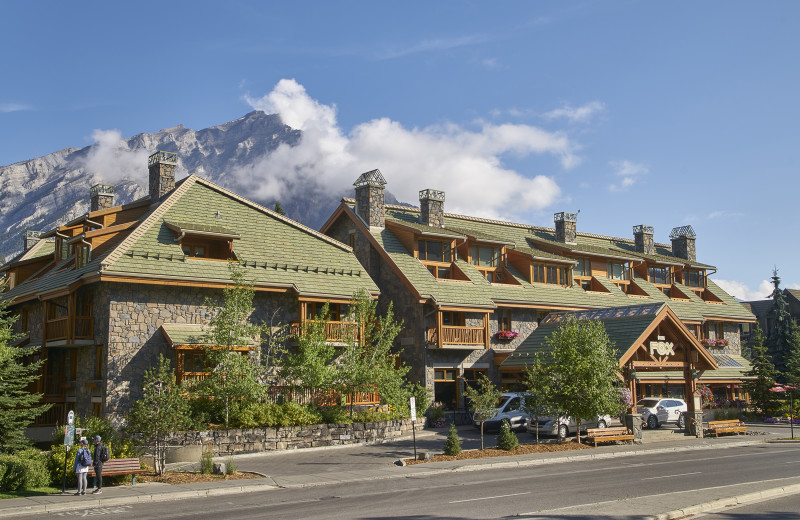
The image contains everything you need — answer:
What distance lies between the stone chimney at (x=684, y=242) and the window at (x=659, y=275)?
517 cm

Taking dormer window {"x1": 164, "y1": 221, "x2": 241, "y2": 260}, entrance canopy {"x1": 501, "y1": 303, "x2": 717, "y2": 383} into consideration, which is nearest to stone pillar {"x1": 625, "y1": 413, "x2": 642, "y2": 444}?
entrance canopy {"x1": 501, "y1": 303, "x2": 717, "y2": 383}

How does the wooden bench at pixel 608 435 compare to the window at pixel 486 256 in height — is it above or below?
below

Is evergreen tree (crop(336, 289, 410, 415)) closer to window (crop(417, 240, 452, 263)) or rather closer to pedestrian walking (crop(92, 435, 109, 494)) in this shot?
window (crop(417, 240, 452, 263))

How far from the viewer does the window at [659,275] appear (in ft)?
174

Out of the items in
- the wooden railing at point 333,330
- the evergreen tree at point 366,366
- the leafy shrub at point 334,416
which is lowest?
the leafy shrub at point 334,416

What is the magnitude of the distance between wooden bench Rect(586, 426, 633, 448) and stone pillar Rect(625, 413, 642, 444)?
15.9 inches

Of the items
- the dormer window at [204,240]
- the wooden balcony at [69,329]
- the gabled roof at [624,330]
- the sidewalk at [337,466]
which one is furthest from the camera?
the gabled roof at [624,330]

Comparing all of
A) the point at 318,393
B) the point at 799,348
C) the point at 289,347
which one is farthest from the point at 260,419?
the point at 799,348

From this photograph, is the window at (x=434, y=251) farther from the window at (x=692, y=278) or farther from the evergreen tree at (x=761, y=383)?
the window at (x=692, y=278)

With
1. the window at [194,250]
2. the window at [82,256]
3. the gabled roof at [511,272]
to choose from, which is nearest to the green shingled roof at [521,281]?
the gabled roof at [511,272]

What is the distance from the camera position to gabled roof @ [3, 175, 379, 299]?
28734mm

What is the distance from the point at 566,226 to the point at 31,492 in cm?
3783

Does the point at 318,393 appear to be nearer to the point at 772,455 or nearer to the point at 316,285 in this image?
the point at 316,285

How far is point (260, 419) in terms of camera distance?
27.4 meters
